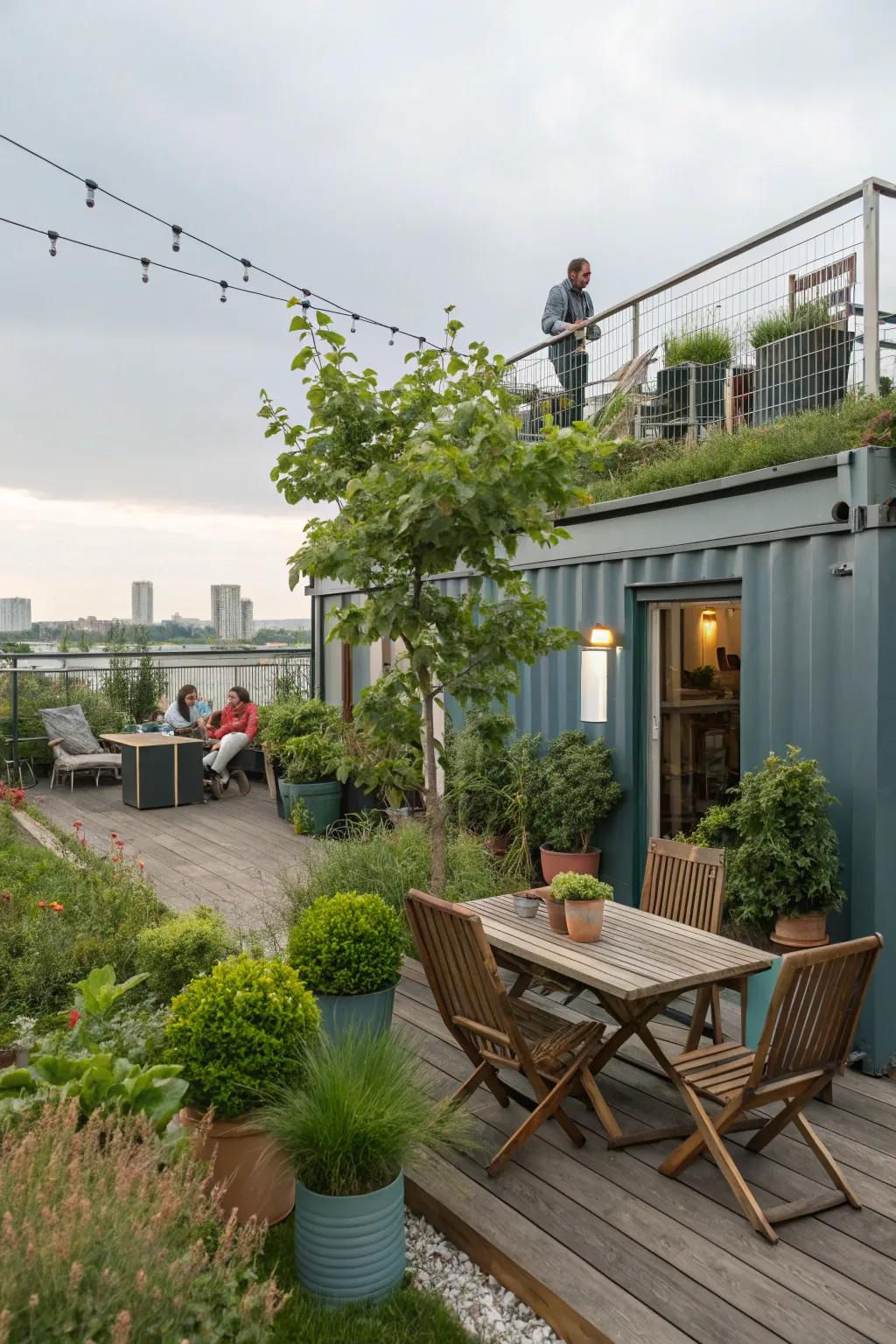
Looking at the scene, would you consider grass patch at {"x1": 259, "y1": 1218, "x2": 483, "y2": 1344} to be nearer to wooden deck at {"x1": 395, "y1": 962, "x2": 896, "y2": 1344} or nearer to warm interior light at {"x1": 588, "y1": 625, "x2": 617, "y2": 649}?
wooden deck at {"x1": 395, "y1": 962, "x2": 896, "y2": 1344}

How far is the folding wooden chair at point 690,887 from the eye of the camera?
4246mm

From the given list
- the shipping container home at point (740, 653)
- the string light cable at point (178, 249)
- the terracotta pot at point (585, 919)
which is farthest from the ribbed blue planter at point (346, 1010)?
the string light cable at point (178, 249)

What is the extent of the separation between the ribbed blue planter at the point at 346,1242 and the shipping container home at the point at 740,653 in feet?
8.28

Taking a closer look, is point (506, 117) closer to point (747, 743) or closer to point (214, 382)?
point (214, 382)

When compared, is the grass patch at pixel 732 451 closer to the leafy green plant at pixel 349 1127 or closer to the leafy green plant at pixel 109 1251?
the leafy green plant at pixel 349 1127

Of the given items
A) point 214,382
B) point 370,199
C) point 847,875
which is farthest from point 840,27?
point 214,382

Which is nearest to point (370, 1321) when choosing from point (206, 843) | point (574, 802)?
point (574, 802)

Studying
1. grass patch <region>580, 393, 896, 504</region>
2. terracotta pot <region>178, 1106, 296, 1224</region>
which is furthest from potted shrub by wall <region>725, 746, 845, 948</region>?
terracotta pot <region>178, 1106, 296, 1224</region>

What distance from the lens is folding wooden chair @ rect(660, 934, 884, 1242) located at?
2887mm

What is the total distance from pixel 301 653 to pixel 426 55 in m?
8.03

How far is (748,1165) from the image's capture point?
3.35m

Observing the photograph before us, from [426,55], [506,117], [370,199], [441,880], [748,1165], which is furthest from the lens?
[370,199]

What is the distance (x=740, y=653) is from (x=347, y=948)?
8.96 ft

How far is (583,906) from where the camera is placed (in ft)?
12.1
